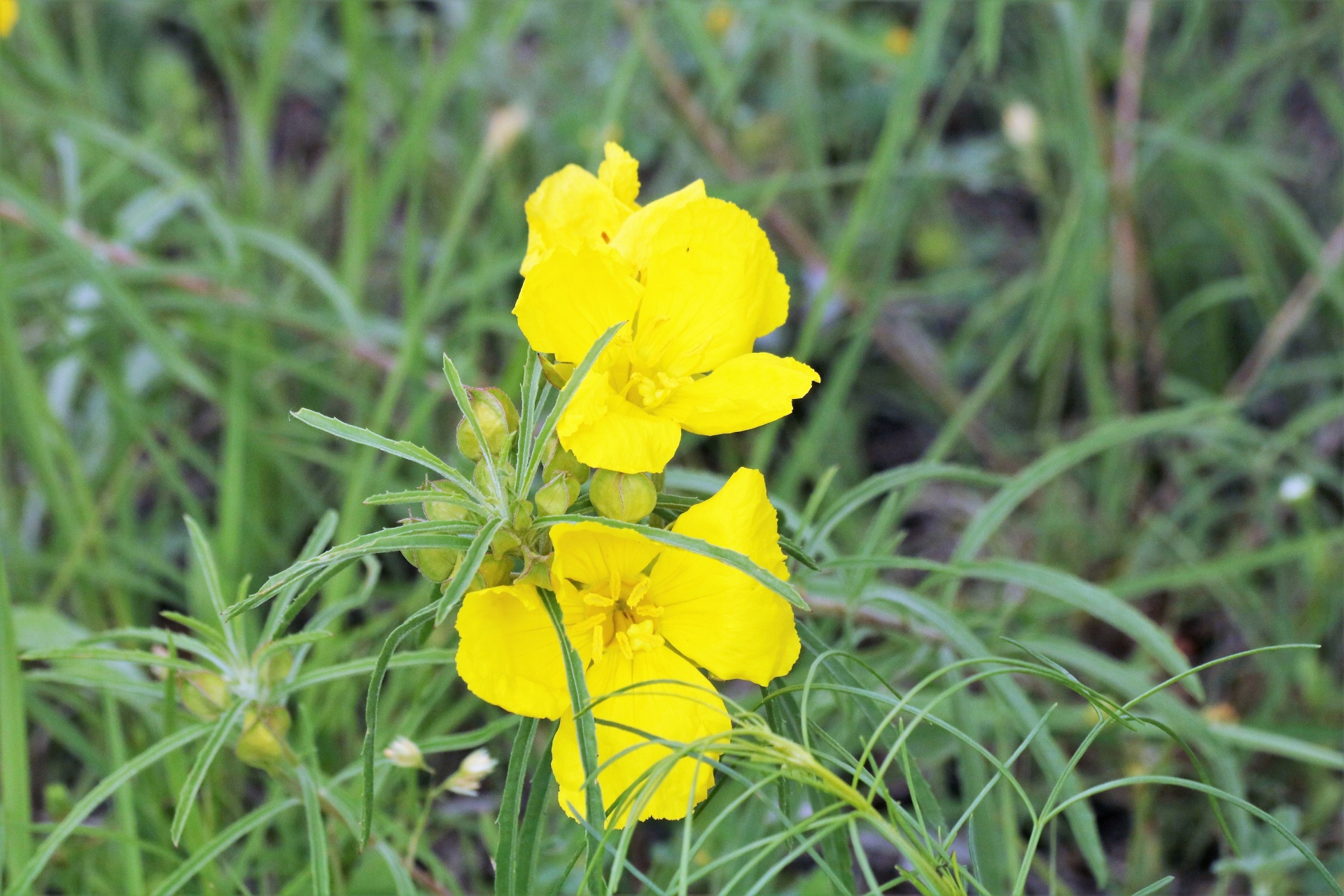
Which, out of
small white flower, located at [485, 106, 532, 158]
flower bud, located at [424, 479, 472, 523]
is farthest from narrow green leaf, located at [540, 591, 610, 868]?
small white flower, located at [485, 106, 532, 158]

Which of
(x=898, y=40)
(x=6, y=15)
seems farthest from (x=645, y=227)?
(x=898, y=40)

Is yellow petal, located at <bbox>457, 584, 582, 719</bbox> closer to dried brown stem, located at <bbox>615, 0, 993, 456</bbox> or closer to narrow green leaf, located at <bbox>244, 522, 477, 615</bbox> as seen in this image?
narrow green leaf, located at <bbox>244, 522, 477, 615</bbox>

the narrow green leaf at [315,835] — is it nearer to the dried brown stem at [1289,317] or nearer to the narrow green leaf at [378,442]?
the narrow green leaf at [378,442]

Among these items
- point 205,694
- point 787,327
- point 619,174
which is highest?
point 619,174

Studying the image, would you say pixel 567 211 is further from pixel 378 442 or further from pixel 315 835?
pixel 315 835

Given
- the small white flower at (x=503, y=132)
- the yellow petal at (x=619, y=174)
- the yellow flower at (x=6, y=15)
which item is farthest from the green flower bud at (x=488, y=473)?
the yellow flower at (x=6, y=15)
